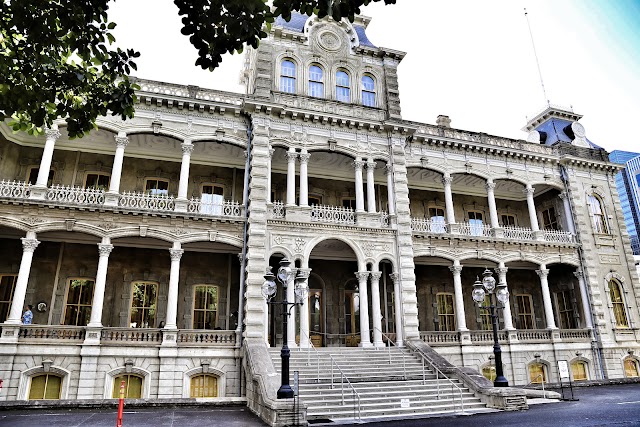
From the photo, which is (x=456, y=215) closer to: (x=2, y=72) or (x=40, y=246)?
(x=40, y=246)

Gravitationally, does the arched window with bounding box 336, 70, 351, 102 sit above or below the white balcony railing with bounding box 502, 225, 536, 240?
above

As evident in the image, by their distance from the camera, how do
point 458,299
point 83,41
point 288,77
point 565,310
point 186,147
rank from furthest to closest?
point 565,310 < point 458,299 < point 288,77 < point 186,147 < point 83,41

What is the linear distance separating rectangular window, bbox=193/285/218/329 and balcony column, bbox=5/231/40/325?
246 inches

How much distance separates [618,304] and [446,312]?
9.38 meters

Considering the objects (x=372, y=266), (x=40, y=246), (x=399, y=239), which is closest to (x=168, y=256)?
(x=40, y=246)

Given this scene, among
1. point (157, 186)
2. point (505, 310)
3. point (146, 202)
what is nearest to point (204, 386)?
point (146, 202)

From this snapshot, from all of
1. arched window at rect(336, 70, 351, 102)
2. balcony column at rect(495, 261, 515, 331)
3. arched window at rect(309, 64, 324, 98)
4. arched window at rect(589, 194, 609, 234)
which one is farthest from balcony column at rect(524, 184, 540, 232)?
arched window at rect(309, 64, 324, 98)

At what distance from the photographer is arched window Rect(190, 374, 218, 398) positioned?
1573 centimetres

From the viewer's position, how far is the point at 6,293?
17.2m

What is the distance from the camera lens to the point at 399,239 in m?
19.1

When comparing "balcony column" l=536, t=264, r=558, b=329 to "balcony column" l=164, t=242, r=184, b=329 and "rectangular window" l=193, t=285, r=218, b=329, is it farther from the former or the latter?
"balcony column" l=164, t=242, r=184, b=329

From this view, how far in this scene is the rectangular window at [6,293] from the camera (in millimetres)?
16944

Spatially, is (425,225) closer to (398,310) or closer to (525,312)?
(398,310)

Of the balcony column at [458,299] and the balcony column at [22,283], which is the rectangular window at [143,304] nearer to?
the balcony column at [22,283]
